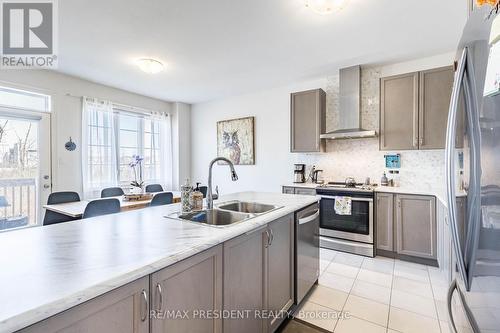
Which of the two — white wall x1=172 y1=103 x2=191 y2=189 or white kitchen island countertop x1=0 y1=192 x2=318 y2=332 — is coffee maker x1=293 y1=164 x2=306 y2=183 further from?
white wall x1=172 y1=103 x2=191 y2=189

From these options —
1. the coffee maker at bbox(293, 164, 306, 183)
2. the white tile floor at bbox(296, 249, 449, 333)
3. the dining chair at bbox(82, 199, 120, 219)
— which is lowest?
the white tile floor at bbox(296, 249, 449, 333)

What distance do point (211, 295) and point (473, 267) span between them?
104 centimetres

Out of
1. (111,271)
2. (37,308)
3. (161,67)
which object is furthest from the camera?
(161,67)

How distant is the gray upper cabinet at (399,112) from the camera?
2973 millimetres

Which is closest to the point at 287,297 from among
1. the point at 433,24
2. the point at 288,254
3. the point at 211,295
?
the point at 288,254

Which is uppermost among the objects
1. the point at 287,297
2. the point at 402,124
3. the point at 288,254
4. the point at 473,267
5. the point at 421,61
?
the point at 421,61

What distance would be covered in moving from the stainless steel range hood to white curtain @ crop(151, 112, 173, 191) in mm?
3453

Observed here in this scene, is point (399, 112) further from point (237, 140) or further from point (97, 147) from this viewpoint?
point (97, 147)

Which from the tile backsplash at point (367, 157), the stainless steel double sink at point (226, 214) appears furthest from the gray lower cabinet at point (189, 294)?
the tile backsplash at point (367, 157)

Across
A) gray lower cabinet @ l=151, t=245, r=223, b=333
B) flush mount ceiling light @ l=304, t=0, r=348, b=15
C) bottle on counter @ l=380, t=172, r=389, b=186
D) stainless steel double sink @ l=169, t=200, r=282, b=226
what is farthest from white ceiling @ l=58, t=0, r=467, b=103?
gray lower cabinet @ l=151, t=245, r=223, b=333

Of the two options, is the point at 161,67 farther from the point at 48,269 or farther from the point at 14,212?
the point at 48,269

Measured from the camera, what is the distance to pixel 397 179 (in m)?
3.34

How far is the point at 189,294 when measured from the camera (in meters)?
1.01

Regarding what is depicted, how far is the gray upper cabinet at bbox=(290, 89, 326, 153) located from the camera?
11.9ft
